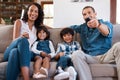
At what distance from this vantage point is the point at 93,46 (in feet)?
8.12

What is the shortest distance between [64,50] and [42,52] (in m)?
0.25

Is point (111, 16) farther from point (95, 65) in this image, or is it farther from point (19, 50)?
point (19, 50)

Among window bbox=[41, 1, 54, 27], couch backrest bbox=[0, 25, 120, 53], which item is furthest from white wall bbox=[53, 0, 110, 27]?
window bbox=[41, 1, 54, 27]

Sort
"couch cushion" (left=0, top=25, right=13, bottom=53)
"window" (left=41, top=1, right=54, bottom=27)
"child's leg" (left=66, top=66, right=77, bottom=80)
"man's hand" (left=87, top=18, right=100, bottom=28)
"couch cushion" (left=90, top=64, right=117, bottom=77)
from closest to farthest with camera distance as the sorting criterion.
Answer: "child's leg" (left=66, top=66, right=77, bottom=80), "couch cushion" (left=90, top=64, right=117, bottom=77), "man's hand" (left=87, top=18, right=100, bottom=28), "couch cushion" (left=0, top=25, right=13, bottom=53), "window" (left=41, top=1, right=54, bottom=27)

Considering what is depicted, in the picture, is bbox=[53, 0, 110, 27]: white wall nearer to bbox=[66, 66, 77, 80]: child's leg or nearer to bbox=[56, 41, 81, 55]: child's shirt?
bbox=[56, 41, 81, 55]: child's shirt

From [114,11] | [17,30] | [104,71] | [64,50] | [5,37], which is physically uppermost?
[114,11]

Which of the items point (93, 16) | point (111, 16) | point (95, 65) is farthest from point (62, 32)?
point (111, 16)

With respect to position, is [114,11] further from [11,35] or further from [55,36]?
[11,35]

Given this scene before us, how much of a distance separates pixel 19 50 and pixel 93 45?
80cm

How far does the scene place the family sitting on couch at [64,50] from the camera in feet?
6.75

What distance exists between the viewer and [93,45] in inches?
97.6

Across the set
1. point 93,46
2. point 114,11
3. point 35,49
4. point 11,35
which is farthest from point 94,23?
point 114,11

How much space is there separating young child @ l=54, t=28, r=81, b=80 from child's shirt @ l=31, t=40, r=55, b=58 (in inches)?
2.6

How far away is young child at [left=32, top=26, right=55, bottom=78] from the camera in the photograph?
209 cm
